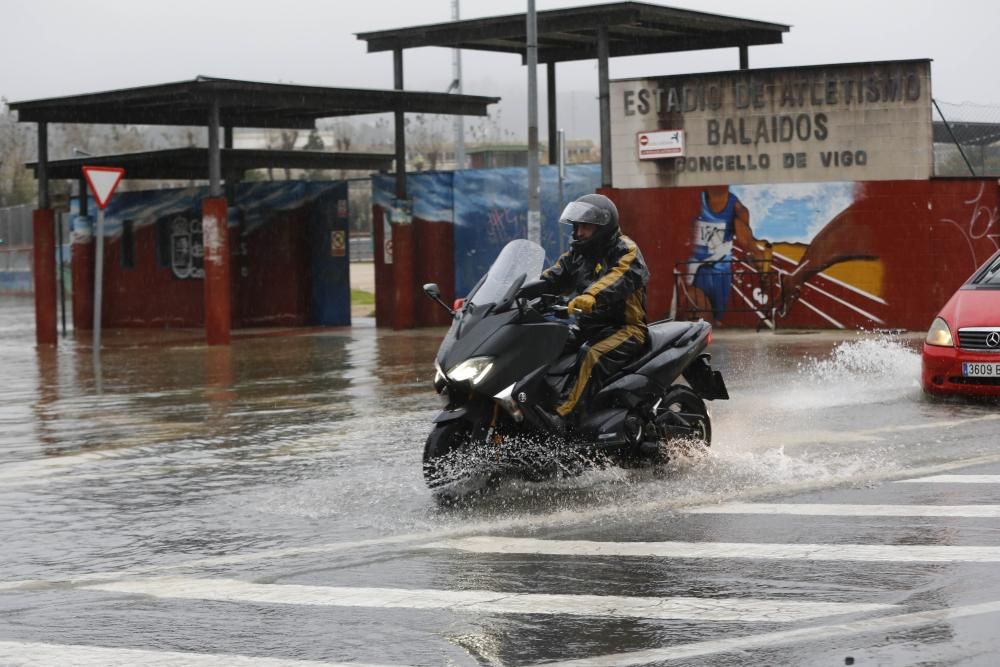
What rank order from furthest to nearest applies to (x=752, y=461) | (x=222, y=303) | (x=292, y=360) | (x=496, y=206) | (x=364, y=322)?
(x=364, y=322)
(x=496, y=206)
(x=222, y=303)
(x=292, y=360)
(x=752, y=461)

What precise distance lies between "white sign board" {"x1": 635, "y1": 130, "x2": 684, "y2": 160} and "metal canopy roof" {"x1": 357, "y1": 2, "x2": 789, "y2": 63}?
1882mm

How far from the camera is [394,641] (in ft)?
19.2

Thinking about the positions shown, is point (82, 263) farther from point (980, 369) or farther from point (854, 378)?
point (980, 369)

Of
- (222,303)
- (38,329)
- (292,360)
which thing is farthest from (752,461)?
(38,329)

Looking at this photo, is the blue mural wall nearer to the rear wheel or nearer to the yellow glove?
the rear wheel

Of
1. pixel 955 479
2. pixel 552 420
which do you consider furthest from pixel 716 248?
pixel 552 420

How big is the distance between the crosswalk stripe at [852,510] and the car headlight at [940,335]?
5153 millimetres

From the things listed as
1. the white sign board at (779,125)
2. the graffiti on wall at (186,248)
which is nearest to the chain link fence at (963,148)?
the white sign board at (779,125)

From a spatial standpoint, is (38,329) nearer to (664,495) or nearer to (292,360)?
(292,360)

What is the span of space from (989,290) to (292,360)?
1083 centimetres

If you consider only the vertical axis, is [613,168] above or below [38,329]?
above

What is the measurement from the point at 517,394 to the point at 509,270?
870 millimetres

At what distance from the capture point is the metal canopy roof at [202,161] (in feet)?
97.1

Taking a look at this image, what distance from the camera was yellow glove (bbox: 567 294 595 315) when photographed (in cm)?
900
